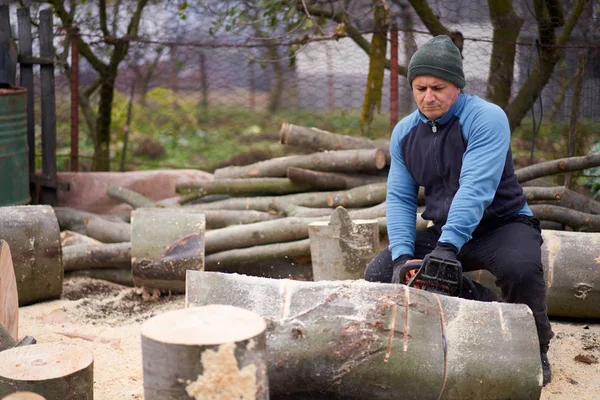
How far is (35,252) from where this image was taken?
4754 mm

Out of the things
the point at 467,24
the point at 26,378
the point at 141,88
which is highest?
the point at 467,24

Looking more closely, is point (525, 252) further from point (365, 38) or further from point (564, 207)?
point (365, 38)

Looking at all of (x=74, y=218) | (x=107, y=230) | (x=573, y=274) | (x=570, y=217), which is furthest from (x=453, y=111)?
(x=74, y=218)

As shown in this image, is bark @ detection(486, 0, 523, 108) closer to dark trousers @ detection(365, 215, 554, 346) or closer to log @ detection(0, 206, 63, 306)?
dark trousers @ detection(365, 215, 554, 346)

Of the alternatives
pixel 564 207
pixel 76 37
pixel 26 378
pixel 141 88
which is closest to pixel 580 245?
pixel 564 207

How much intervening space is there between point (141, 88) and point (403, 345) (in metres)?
7.58

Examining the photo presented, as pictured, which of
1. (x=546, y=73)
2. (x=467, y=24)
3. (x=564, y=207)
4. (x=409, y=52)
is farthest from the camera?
(x=409, y=52)

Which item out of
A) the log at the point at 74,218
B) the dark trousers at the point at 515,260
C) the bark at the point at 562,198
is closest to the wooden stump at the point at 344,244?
the dark trousers at the point at 515,260

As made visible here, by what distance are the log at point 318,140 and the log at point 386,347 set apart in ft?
10.1

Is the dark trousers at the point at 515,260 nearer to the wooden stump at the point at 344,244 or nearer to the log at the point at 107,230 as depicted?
the wooden stump at the point at 344,244

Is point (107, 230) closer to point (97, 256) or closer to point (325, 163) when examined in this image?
point (97, 256)

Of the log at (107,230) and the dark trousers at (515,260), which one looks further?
the log at (107,230)

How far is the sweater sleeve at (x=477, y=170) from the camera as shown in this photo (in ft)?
10.9

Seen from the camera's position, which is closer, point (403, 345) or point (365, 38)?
point (403, 345)
